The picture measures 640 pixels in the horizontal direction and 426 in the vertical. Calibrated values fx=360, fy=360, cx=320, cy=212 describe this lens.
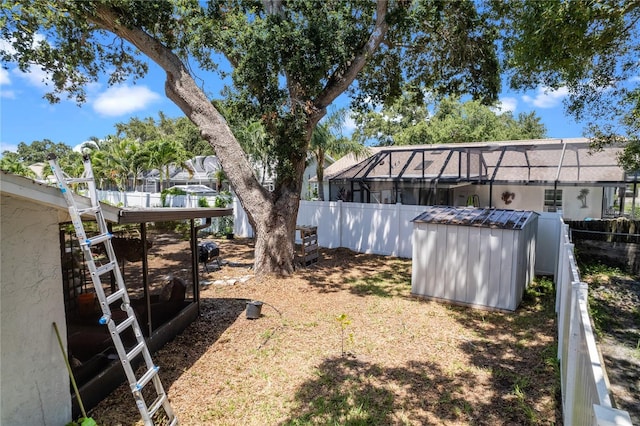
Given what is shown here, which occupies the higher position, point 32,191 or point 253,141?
point 253,141

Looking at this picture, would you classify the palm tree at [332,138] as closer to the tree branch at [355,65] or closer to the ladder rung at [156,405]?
the tree branch at [355,65]

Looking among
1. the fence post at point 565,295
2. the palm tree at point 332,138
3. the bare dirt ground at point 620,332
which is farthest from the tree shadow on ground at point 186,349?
the palm tree at point 332,138

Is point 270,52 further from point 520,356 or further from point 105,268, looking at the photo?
point 520,356

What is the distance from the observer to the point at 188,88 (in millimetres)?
8109

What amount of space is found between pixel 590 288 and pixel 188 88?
31.7ft

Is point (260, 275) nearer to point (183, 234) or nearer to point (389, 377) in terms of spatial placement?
point (389, 377)

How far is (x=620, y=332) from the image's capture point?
17.9 feet

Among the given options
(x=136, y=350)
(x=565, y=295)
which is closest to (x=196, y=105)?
(x=136, y=350)

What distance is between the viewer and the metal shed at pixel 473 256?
623 cm

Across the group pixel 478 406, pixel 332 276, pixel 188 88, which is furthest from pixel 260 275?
pixel 478 406

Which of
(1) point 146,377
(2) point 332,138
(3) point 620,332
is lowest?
(3) point 620,332

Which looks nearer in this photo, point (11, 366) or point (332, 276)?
point (11, 366)

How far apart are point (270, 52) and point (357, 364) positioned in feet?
20.9

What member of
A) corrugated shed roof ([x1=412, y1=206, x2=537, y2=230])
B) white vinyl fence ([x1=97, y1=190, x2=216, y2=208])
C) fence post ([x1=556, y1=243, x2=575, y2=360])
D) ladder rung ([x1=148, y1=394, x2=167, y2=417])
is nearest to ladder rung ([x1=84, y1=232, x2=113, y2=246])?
ladder rung ([x1=148, y1=394, x2=167, y2=417])
